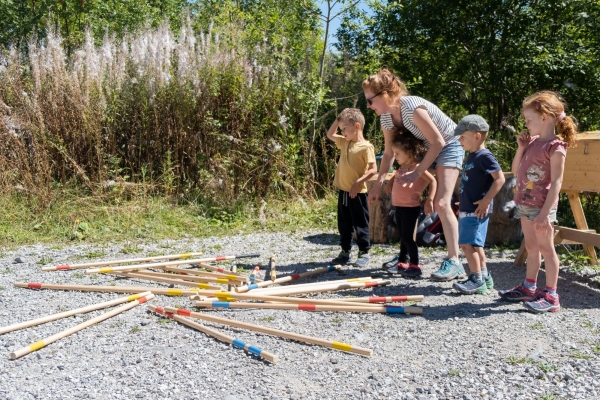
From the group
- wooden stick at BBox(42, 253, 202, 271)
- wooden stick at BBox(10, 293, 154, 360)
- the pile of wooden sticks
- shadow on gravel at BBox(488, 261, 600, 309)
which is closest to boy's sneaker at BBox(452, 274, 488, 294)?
shadow on gravel at BBox(488, 261, 600, 309)

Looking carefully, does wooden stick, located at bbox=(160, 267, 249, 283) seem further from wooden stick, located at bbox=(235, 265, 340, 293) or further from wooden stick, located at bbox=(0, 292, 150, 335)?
wooden stick, located at bbox=(0, 292, 150, 335)

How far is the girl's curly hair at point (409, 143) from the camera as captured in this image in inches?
205

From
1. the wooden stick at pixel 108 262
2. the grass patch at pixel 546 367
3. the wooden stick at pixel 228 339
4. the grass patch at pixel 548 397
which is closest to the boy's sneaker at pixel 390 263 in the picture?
the wooden stick at pixel 108 262

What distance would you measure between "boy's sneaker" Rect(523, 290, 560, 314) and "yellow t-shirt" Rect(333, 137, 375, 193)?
74.7 inches

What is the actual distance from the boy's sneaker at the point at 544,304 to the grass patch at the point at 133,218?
3.91 meters

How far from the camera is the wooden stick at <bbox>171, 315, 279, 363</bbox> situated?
3.40 meters

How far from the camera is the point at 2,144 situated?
852 centimetres

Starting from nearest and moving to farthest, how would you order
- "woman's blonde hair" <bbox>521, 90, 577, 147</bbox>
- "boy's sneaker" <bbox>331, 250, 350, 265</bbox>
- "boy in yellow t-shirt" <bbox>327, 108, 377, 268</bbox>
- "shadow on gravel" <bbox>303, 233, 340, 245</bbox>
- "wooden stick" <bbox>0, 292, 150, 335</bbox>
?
"wooden stick" <bbox>0, 292, 150, 335</bbox>
"woman's blonde hair" <bbox>521, 90, 577, 147</bbox>
"boy in yellow t-shirt" <bbox>327, 108, 377, 268</bbox>
"boy's sneaker" <bbox>331, 250, 350, 265</bbox>
"shadow on gravel" <bbox>303, 233, 340, 245</bbox>

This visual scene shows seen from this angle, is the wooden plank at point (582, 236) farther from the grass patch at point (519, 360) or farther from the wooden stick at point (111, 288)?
the wooden stick at point (111, 288)

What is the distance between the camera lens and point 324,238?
A: 752cm

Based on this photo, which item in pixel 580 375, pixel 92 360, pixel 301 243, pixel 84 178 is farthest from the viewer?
pixel 84 178

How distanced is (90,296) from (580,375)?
352 centimetres

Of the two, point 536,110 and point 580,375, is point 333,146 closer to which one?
point 536,110

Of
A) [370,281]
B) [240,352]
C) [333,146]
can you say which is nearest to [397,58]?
[333,146]
